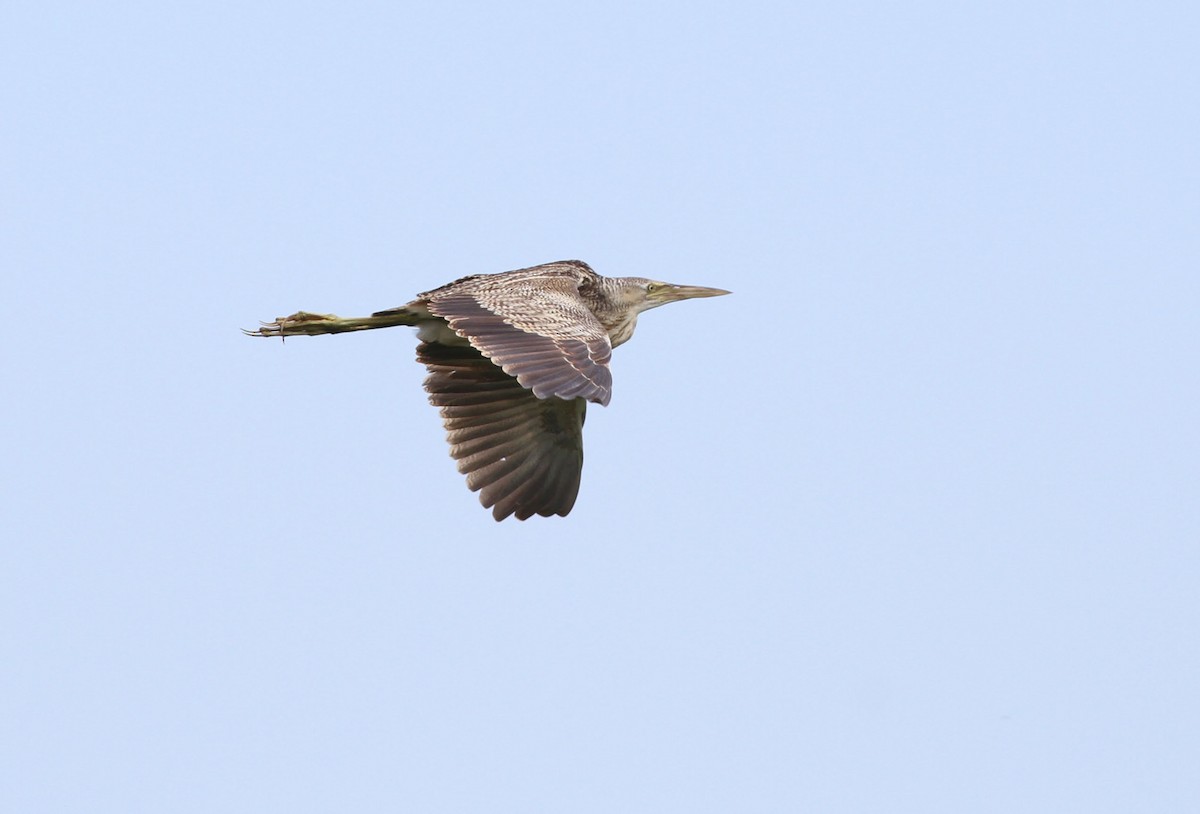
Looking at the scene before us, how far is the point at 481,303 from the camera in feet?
30.9

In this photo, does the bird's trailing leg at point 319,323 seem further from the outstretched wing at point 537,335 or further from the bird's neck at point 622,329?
the bird's neck at point 622,329

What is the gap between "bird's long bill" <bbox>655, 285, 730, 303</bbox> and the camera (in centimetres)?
1146

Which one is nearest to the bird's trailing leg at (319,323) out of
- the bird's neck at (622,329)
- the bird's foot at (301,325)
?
the bird's foot at (301,325)

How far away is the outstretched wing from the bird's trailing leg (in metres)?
0.33

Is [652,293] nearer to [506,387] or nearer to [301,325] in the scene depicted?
[506,387]

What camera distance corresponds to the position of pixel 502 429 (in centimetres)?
1045

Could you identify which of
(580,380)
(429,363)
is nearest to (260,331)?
(429,363)

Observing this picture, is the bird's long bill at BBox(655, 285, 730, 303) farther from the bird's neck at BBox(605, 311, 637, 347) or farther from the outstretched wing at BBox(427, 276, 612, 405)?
the outstretched wing at BBox(427, 276, 612, 405)

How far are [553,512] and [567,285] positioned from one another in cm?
→ 134

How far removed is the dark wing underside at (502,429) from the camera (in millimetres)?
10391

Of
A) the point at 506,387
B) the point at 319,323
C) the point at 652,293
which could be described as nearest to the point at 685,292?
the point at 652,293

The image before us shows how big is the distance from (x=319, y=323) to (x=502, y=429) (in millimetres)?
1298

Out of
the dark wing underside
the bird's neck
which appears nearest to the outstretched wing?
the dark wing underside

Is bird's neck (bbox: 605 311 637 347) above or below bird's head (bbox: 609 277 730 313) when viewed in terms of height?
below
